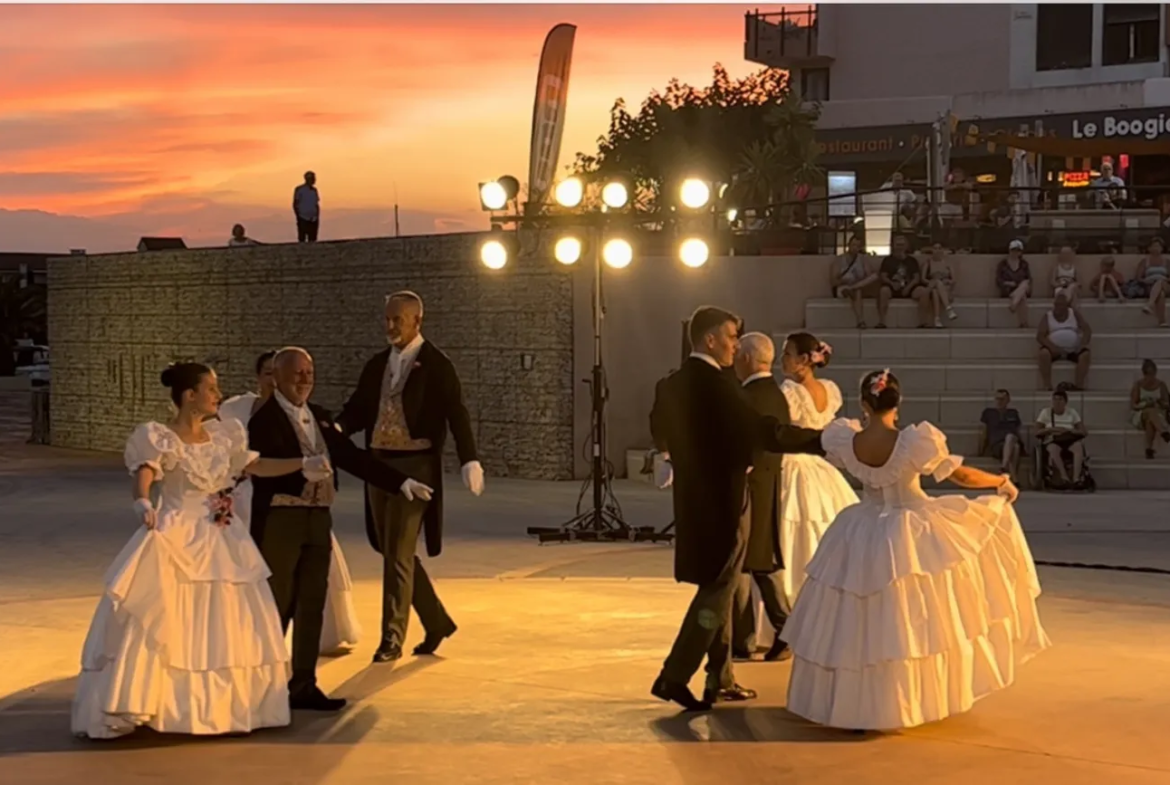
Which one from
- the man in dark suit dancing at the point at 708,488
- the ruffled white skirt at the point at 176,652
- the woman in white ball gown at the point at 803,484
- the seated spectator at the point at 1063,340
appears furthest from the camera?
the seated spectator at the point at 1063,340

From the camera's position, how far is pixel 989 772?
23.5 feet

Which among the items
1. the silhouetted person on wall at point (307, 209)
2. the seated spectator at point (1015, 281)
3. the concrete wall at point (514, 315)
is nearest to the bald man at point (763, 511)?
the concrete wall at point (514, 315)

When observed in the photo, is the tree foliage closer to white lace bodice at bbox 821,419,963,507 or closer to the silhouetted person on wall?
the silhouetted person on wall

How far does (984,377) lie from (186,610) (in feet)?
51.2

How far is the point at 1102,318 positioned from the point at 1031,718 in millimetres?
15427

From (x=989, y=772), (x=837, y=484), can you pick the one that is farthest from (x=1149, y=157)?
(x=989, y=772)

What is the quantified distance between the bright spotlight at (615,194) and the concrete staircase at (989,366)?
628 cm

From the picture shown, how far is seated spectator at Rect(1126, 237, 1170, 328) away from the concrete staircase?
0.50 feet

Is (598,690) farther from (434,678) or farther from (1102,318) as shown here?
(1102,318)

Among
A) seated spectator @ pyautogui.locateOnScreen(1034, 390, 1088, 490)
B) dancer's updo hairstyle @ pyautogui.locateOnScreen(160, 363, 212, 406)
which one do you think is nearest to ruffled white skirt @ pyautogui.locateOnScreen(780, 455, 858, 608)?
dancer's updo hairstyle @ pyautogui.locateOnScreen(160, 363, 212, 406)

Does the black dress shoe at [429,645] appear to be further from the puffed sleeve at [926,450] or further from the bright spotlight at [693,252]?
the bright spotlight at [693,252]

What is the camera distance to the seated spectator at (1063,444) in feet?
64.5

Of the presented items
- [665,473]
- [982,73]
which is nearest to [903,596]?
[665,473]

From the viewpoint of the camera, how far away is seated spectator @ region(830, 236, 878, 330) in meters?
22.6
